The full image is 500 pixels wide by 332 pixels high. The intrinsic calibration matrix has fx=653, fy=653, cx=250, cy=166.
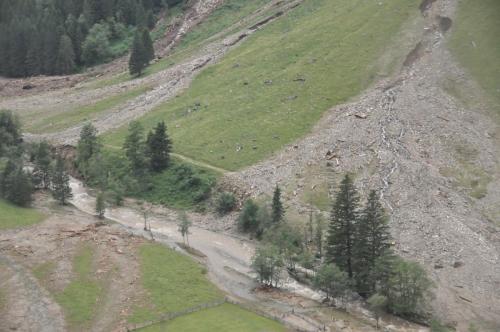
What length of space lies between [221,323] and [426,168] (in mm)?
56162

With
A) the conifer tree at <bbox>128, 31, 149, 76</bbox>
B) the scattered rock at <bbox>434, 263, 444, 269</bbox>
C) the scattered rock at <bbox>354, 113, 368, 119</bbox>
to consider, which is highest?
the conifer tree at <bbox>128, 31, 149, 76</bbox>

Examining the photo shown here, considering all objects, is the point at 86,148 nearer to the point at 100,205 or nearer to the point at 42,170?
the point at 42,170

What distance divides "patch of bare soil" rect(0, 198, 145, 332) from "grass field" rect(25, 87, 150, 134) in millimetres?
50743

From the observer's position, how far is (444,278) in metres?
96.8

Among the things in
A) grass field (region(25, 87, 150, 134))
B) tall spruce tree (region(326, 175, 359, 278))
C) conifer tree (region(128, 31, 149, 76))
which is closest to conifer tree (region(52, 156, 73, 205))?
grass field (region(25, 87, 150, 134))

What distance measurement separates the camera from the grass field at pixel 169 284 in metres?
85.4

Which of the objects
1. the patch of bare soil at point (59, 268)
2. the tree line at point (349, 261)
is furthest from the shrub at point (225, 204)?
the patch of bare soil at point (59, 268)

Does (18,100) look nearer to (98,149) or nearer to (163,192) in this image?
(98,149)

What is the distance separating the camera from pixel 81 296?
87.1 metres

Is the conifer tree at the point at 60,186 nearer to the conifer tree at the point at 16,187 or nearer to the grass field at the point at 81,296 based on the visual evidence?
the conifer tree at the point at 16,187

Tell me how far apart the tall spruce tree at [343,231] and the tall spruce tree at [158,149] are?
156ft

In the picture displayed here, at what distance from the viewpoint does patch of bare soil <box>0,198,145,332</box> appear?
82438 millimetres

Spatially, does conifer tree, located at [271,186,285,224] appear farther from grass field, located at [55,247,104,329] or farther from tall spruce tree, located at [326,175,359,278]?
grass field, located at [55,247,104,329]

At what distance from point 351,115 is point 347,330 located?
62.6 meters
